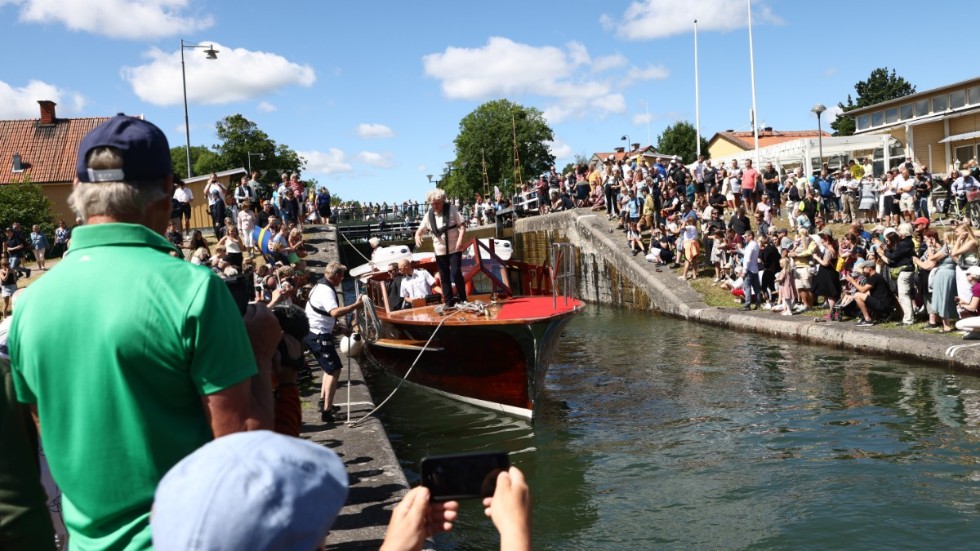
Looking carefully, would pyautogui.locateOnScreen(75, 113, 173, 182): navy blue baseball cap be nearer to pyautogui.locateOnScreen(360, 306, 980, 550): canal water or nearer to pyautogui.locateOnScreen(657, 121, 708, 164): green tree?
pyautogui.locateOnScreen(360, 306, 980, 550): canal water

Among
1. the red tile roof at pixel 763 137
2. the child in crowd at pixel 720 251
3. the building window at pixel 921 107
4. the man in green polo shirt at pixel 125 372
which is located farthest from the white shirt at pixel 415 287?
the red tile roof at pixel 763 137

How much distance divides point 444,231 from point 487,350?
6.01 feet

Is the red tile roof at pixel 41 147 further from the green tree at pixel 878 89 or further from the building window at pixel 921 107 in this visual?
the green tree at pixel 878 89

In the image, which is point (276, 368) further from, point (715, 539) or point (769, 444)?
point (769, 444)

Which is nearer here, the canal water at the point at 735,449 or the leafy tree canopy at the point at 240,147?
the canal water at the point at 735,449

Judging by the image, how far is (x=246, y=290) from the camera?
104 inches

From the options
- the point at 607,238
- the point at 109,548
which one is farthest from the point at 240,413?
the point at 607,238

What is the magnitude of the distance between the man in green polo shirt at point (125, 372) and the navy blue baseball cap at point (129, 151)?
13 centimetres

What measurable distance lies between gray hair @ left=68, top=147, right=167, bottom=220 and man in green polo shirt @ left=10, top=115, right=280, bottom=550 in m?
0.08

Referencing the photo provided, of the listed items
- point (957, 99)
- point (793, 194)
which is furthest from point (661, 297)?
point (957, 99)

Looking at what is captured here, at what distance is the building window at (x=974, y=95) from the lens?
106 feet

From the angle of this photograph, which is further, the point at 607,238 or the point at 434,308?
the point at 607,238

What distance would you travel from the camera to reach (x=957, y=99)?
3384 cm

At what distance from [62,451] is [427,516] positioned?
78 cm
